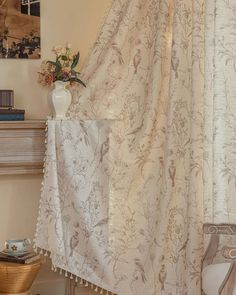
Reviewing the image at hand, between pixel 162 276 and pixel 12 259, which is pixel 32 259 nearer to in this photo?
pixel 12 259

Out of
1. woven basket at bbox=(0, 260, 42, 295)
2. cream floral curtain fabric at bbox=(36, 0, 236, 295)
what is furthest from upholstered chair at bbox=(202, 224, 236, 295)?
woven basket at bbox=(0, 260, 42, 295)

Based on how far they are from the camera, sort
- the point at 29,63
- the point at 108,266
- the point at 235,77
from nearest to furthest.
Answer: the point at 235,77
the point at 108,266
the point at 29,63

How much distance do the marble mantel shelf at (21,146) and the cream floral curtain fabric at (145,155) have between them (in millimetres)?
88

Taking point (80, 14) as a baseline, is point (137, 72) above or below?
below

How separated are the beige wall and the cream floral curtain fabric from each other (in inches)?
9.4

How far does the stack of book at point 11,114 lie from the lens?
378 centimetres

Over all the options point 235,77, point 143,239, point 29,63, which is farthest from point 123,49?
point 143,239

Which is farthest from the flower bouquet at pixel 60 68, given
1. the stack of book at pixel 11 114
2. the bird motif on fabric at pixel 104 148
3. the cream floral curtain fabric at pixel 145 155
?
the bird motif on fabric at pixel 104 148

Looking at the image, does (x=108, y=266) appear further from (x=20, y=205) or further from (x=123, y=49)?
(x=123, y=49)

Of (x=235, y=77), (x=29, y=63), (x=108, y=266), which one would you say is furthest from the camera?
(x=29, y=63)

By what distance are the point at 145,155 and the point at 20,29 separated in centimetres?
105

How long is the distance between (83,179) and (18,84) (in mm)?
717

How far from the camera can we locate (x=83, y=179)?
151 inches

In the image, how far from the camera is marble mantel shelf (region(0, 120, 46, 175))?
12.4 feet
